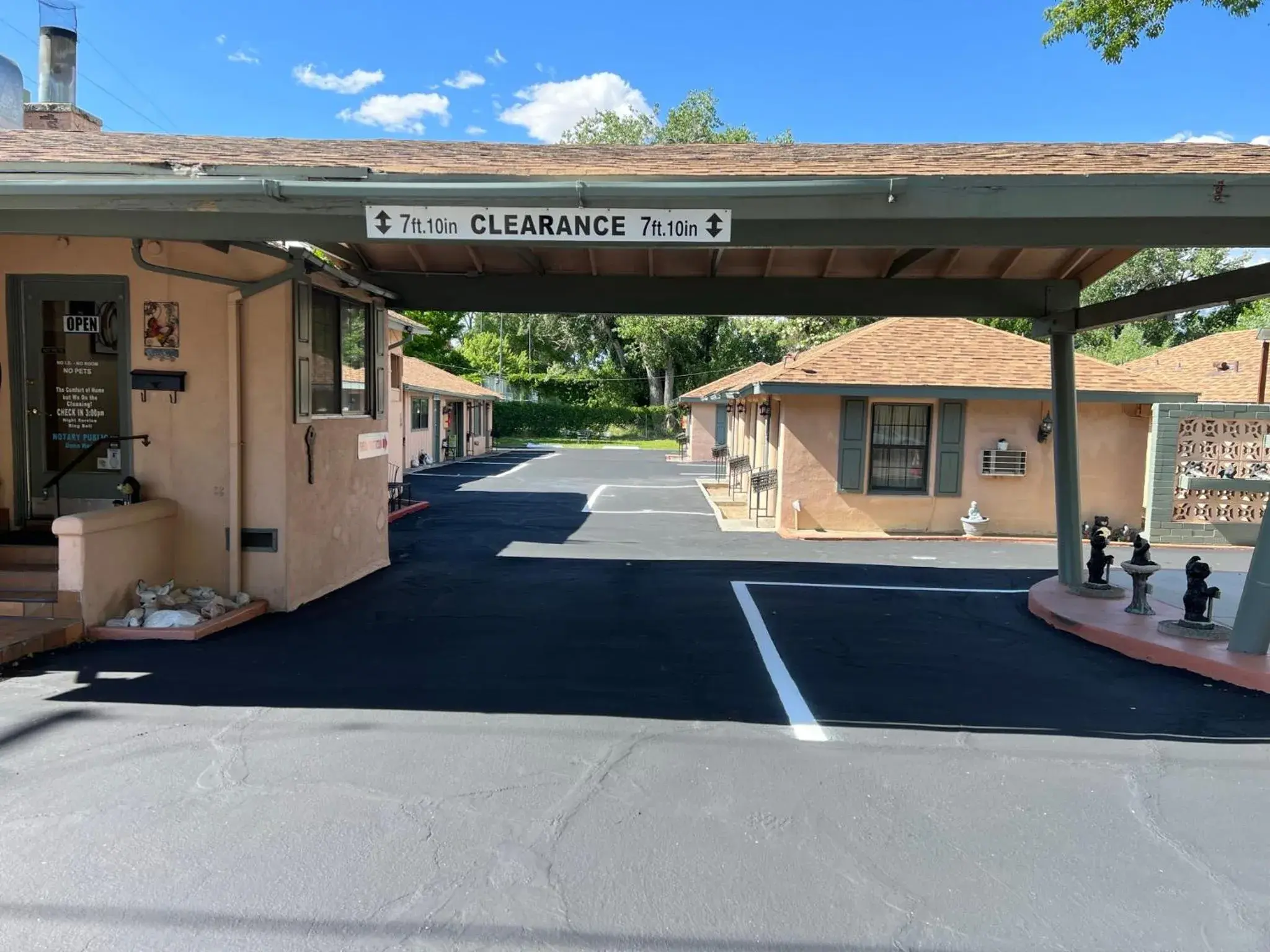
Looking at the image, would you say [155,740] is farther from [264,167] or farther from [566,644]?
[264,167]

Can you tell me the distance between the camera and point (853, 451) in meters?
13.7

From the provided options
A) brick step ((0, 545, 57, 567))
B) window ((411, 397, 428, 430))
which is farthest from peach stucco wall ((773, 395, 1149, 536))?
window ((411, 397, 428, 430))

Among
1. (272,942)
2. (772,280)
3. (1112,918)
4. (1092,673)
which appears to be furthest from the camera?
(772,280)

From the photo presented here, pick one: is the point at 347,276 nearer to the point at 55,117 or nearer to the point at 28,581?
the point at 28,581

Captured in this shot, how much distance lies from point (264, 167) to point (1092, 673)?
6768mm

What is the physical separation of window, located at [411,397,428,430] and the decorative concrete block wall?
19.8 meters

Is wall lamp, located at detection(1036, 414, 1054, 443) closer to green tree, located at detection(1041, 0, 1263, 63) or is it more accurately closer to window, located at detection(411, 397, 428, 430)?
green tree, located at detection(1041, 0, 1263, 63)

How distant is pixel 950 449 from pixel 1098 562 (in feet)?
19.4

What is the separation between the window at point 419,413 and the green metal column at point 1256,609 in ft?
73.3

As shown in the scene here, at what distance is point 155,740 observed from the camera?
4.15 meters

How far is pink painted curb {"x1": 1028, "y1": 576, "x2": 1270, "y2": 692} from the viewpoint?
17.8 ft

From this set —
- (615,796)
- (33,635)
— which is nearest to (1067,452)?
(615,796)

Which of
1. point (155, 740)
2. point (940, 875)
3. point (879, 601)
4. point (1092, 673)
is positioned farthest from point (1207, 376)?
point (155, 740)

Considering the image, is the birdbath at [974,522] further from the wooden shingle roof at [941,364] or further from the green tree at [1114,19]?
the green tree at [1114,19]
